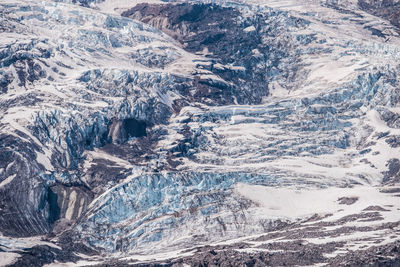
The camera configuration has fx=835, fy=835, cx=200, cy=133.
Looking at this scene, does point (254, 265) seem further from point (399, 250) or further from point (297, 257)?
point (399, 250)

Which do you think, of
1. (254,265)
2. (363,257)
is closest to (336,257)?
(363,257)

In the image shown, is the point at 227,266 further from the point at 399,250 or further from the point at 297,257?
the point at 399,250

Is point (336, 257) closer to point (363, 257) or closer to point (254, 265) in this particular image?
point (363, 257)

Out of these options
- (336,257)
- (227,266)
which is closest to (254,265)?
(227,266)

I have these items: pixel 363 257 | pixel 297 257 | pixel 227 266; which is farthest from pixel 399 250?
pixel 227 266
